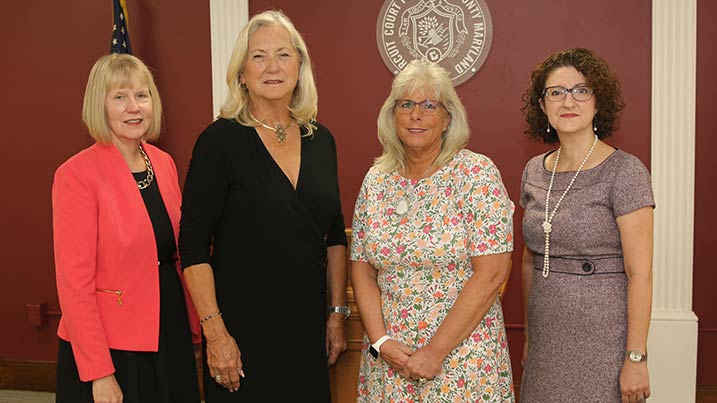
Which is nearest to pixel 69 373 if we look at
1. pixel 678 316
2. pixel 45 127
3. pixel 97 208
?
pixel 97 208

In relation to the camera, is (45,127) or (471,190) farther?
(45,127)

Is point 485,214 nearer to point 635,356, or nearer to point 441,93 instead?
point 441,93

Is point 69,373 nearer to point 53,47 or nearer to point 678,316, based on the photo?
point 53,47

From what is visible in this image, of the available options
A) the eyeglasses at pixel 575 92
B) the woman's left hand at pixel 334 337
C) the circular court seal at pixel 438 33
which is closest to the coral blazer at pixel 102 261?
the woman's left hand at pixel 334 337

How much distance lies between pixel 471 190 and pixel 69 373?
1352 millimetres

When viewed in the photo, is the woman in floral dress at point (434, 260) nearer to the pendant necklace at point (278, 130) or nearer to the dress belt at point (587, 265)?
the dress belt at point (587, 265)

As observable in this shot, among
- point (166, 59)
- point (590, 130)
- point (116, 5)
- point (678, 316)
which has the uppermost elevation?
point (116, 5)

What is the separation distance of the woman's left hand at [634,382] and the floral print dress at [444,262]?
338 mm

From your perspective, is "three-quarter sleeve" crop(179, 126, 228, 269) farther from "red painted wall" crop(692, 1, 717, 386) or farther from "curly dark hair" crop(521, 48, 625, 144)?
"red painted wall" crop(692, 1, 717, 386)

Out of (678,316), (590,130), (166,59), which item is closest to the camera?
(590,130)

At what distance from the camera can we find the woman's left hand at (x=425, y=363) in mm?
1883

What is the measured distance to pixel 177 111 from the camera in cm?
401

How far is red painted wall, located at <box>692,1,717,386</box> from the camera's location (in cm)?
345

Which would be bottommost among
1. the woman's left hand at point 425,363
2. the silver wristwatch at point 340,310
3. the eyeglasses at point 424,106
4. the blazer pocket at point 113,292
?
the woman's left hand at point 425,363
